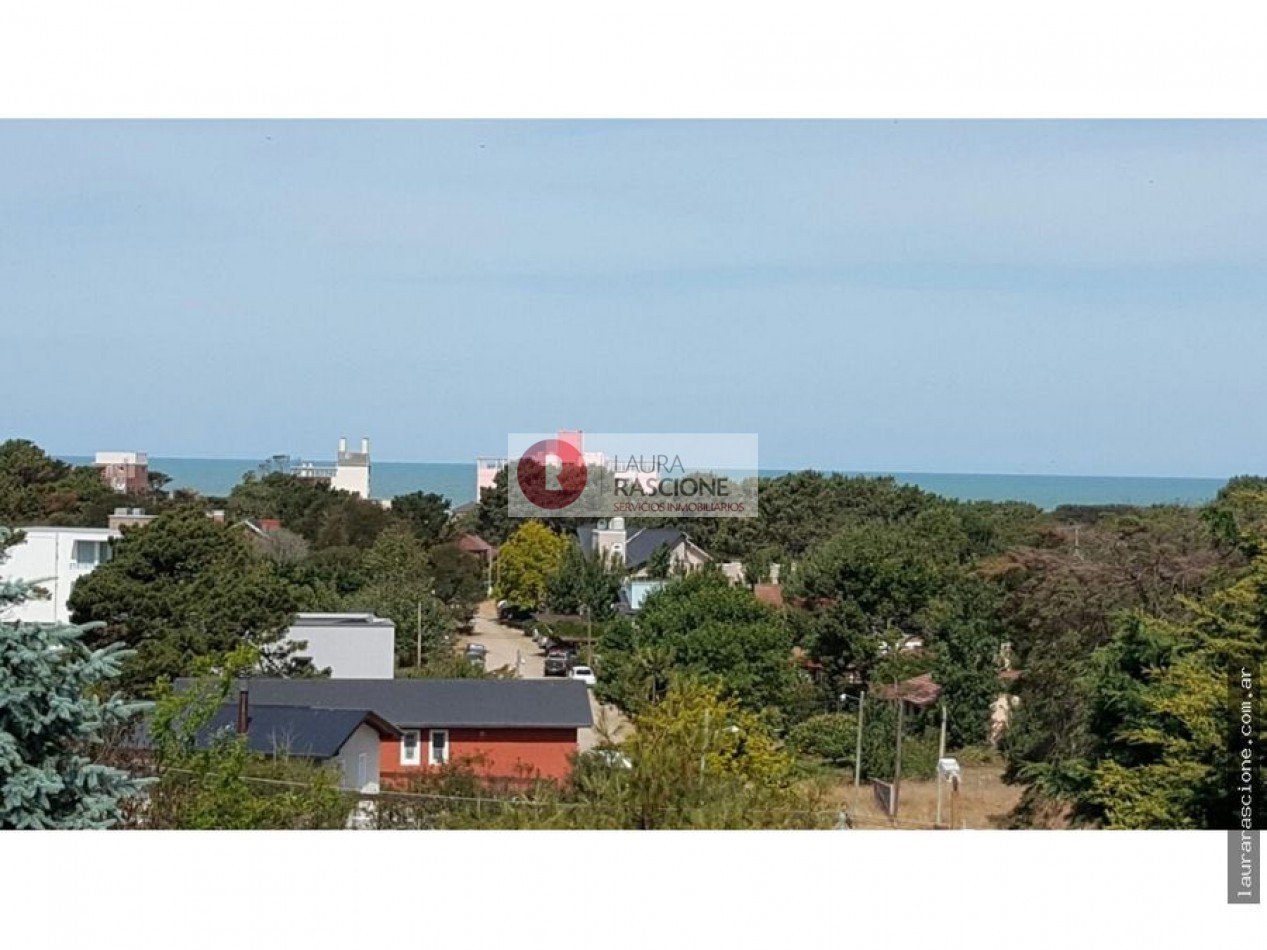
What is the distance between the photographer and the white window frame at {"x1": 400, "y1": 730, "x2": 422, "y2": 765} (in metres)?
→ 10.1

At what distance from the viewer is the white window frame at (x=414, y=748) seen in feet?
33.3

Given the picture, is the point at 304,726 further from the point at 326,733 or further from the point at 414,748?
the point at 414,748

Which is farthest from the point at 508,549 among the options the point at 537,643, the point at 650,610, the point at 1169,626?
the point at 1169,626

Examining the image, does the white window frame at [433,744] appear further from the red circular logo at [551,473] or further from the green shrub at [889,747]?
the red circular logo at [551,473]

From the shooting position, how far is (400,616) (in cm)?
1549

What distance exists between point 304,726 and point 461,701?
99.3 inches

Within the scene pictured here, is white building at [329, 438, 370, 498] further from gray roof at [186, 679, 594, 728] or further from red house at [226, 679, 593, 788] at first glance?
red house at [226, 679, 593, 788]

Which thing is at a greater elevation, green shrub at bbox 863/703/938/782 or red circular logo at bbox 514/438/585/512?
red circular logo at bbox 514/438/585/512

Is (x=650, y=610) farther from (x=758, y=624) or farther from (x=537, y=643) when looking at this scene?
(x=537, y=643)

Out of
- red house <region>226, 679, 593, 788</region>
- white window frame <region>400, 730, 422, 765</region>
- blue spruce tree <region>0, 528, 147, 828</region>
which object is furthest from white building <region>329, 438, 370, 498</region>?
blue spruce tree <region>0, 528, 147, 828</region>

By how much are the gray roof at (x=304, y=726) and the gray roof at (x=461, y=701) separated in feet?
4.88

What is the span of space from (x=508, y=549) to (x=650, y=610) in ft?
15.2

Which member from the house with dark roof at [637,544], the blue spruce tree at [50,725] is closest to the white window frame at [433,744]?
the blue spruce tree at [50,725]

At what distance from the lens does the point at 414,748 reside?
33.7ft
